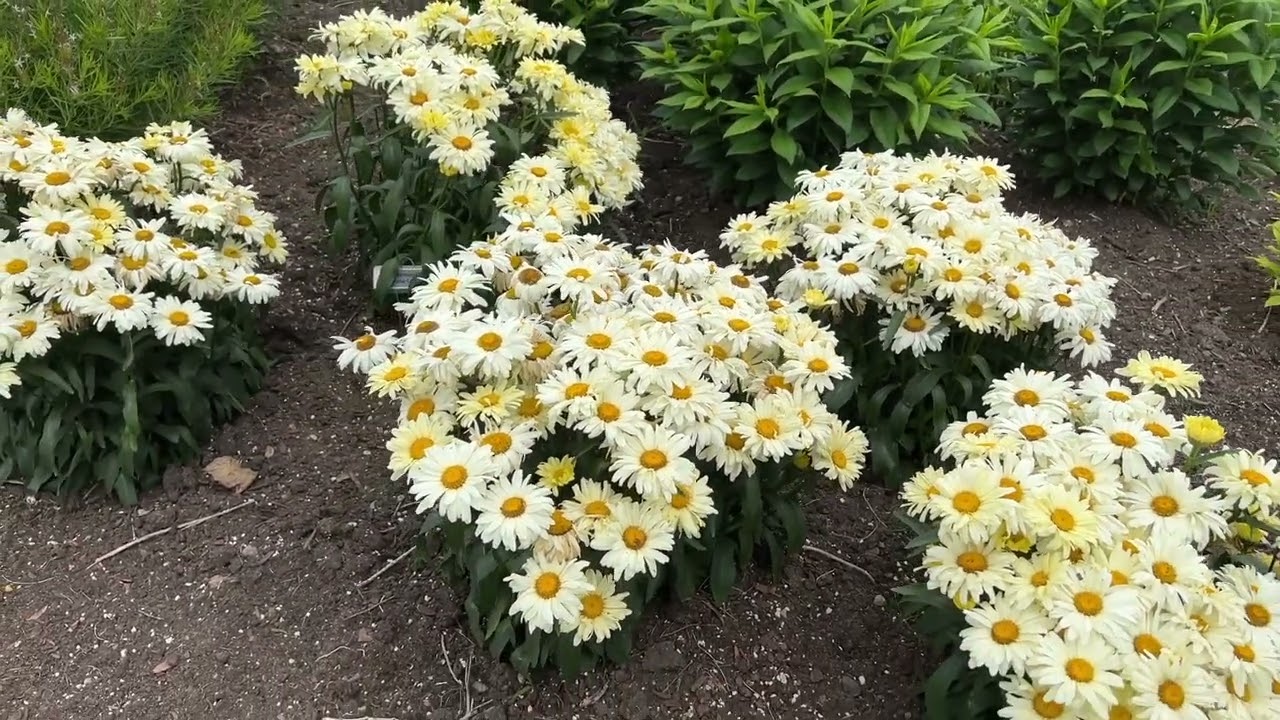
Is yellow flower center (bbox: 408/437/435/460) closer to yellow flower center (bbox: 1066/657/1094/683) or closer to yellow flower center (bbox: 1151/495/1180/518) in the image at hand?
yellow flower center (bbox: 1066/657/1094/683)

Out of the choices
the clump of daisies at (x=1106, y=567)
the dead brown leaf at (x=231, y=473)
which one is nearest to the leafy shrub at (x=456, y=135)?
the dead brown leaf at (x=231, y=473)

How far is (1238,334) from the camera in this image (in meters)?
3.71

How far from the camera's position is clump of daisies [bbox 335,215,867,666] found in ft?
6.43

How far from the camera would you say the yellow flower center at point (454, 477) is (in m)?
→ 1.94

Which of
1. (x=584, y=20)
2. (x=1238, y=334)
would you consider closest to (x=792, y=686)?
(x=1238, y=334)

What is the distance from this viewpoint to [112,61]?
12.6ft

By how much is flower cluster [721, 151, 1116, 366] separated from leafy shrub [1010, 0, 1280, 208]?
129cm

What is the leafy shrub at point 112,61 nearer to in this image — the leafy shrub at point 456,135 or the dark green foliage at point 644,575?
the leafy shrub at point 456,135

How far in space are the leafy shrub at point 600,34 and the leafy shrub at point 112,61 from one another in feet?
4.64

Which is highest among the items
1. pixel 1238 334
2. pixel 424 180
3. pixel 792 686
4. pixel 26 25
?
pixel 26 25

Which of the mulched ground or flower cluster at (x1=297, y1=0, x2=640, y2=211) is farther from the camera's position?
flower cluster at (x1=297, y1=0, x2=640, y2=211)

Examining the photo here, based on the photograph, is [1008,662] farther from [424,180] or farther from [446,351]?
[424,180]

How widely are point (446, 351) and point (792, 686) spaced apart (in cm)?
120

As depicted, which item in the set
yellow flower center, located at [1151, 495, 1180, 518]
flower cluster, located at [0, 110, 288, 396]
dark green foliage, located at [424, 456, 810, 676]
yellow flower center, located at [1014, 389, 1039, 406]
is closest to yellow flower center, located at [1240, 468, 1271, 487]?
yellow flower center, located at [1151, 495, 1180, 518]
